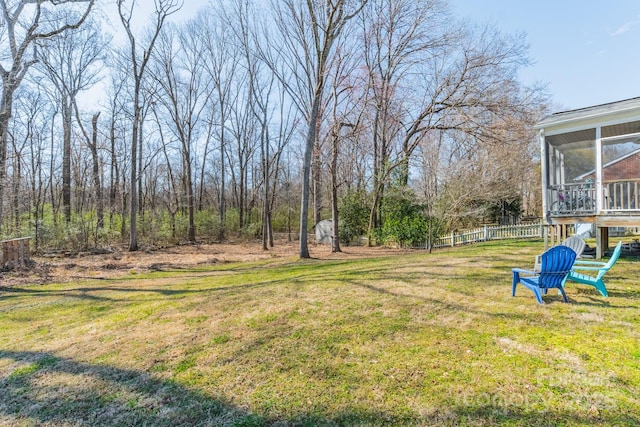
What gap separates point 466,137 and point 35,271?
18.5 m

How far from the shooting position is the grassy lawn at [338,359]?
94.3 inches

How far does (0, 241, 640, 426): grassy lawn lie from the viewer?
2.40 m

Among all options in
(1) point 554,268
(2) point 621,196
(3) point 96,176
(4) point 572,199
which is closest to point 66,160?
(3) point 96,176

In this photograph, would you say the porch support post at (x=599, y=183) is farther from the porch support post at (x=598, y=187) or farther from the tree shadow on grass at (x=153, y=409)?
the tree shadow on grass at (x=153, y=409)

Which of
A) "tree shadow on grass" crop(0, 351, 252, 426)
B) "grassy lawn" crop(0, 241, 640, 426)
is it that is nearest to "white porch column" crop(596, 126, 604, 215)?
"grassy lawn" crop(0, 241, 640, 426)

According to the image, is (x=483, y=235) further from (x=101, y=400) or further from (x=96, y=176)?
(x=96, y=176)

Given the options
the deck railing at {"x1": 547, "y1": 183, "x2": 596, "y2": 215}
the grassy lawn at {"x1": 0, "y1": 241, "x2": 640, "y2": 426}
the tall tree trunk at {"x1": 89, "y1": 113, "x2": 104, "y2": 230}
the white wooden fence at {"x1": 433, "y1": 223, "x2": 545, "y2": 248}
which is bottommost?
the grassy lawn at {"x1": 0, "y1": 241, "x2": 640, "y2": 426}

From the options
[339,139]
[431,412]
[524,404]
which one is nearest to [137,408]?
[431,412]

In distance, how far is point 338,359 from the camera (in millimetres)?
3170

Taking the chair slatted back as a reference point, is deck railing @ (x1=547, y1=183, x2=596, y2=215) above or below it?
above

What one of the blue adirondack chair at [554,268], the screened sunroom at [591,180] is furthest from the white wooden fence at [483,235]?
the blue adirondack chair at [554,268]

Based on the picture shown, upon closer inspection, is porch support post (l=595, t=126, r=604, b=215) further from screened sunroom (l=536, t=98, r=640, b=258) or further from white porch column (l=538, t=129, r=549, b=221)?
white porch column (l=538, t=129, r=549, b=221)

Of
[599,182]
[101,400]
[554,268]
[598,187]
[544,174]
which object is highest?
[544,174]

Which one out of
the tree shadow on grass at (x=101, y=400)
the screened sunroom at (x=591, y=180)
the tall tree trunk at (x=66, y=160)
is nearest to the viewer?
the tree shadow on grass at (x=101, y=400)
